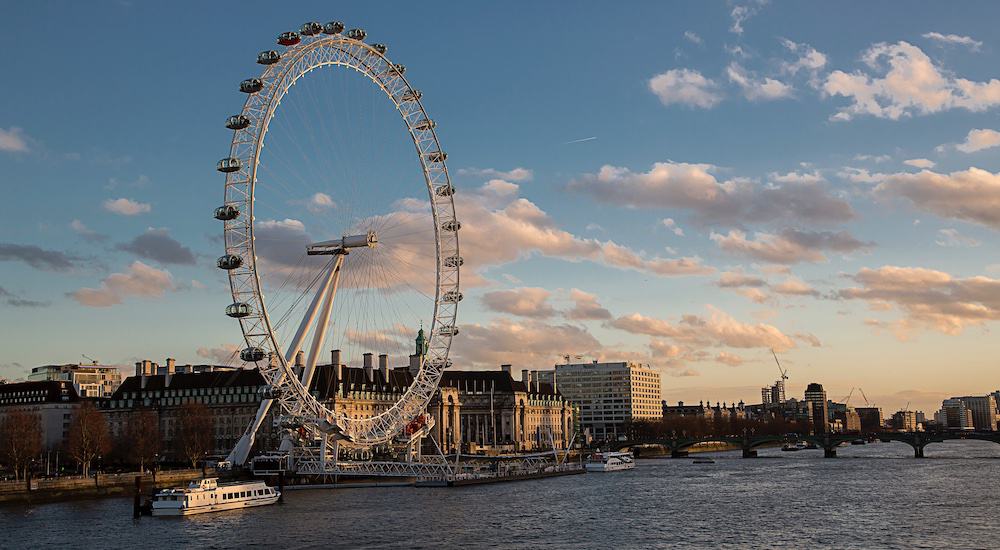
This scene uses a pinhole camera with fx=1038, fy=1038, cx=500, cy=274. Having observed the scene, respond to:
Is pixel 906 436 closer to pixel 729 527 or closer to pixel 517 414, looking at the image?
pixel 517 414

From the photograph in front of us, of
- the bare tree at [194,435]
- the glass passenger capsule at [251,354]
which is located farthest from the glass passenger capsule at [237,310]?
the bare tree at [194,435]

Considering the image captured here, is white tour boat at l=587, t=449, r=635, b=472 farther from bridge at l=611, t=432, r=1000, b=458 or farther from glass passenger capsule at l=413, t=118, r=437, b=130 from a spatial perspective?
glass passenger capsule at l=413, t=118, r=437, b=130

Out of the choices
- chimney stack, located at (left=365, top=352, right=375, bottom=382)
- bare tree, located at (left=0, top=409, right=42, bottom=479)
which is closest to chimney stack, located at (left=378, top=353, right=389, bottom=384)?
chimney stack, located at (left=365, top=352, right=375, bottom=382)

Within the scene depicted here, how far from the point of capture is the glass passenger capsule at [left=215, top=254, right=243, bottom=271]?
70.1 meters

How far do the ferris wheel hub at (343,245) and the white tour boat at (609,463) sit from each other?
52.8 m

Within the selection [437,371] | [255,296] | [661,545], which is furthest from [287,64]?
[661,545]

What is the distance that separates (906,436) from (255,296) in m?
110

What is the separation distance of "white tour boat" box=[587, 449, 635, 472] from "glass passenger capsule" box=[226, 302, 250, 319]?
65.2m

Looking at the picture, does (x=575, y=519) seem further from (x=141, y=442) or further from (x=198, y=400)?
(x=198, y=400)

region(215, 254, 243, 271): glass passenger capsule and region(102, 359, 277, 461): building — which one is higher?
region(215, 254, 243, 271): glass passenger capsule

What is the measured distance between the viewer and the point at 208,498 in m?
72.9

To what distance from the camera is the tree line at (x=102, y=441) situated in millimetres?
94225

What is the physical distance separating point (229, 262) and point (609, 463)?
69.3 meters

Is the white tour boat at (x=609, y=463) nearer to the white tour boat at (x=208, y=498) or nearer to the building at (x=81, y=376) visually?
the white tour boat at (x=208, y=498)
